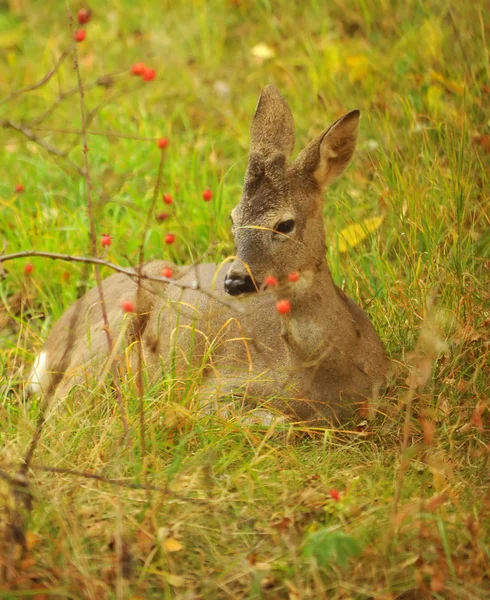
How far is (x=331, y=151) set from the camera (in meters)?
3.83

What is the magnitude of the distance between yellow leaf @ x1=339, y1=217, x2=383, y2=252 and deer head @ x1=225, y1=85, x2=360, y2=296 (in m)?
0.74

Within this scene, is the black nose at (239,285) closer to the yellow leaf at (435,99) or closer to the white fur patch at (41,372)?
the white fur patch at (41,372)

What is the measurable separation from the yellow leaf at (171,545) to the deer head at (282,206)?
1100 millimetres

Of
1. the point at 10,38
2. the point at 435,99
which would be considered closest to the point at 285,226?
the point at 435,99

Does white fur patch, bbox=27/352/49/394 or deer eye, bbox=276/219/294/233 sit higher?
deer eye, bbox=276/219/294/233

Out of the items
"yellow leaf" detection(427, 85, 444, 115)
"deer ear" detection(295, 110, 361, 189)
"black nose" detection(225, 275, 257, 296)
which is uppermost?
"deer ear" detection(295, 110, 361, 189)

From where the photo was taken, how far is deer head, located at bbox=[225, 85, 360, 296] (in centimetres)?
362

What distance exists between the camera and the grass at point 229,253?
2680 millimetres

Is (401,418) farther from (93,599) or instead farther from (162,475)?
(93,599)

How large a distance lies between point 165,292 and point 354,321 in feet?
3.47

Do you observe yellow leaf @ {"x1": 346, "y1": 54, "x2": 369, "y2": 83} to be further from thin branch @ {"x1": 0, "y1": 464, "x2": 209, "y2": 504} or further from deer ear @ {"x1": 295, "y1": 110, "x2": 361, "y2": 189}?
thin branch @ {"x1": 0, "y1": 464, "x2": 209, "y2": 504}

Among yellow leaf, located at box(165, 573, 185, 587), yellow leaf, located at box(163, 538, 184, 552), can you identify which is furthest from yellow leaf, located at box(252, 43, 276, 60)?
yellow leaf, located at box(165, 573, 185, 587)

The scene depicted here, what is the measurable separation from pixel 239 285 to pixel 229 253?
5.06 feet

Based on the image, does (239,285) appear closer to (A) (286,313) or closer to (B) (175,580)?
(A) (286,313)
